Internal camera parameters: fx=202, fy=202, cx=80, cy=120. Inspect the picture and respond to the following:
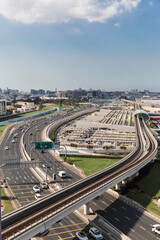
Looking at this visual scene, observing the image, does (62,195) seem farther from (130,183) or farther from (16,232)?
(130,183)

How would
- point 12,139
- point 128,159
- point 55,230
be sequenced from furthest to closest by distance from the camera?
point 12,139, point 128,159, point 55,230

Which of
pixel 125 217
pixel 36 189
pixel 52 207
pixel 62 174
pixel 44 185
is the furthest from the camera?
pixel 62 174

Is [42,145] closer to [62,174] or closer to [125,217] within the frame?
[62,174]

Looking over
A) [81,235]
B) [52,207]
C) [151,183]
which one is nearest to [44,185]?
[52,207]

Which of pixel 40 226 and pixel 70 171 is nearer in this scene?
pixel 40 226

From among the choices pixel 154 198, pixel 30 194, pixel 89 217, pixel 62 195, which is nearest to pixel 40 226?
pixel 62 195

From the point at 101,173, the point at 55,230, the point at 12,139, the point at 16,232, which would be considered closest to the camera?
the point at 16,232

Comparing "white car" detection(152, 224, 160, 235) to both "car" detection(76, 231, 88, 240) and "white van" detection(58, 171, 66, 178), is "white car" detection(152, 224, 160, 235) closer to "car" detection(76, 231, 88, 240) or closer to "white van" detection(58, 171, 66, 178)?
"car" detection(76, 231, 88, 240)
